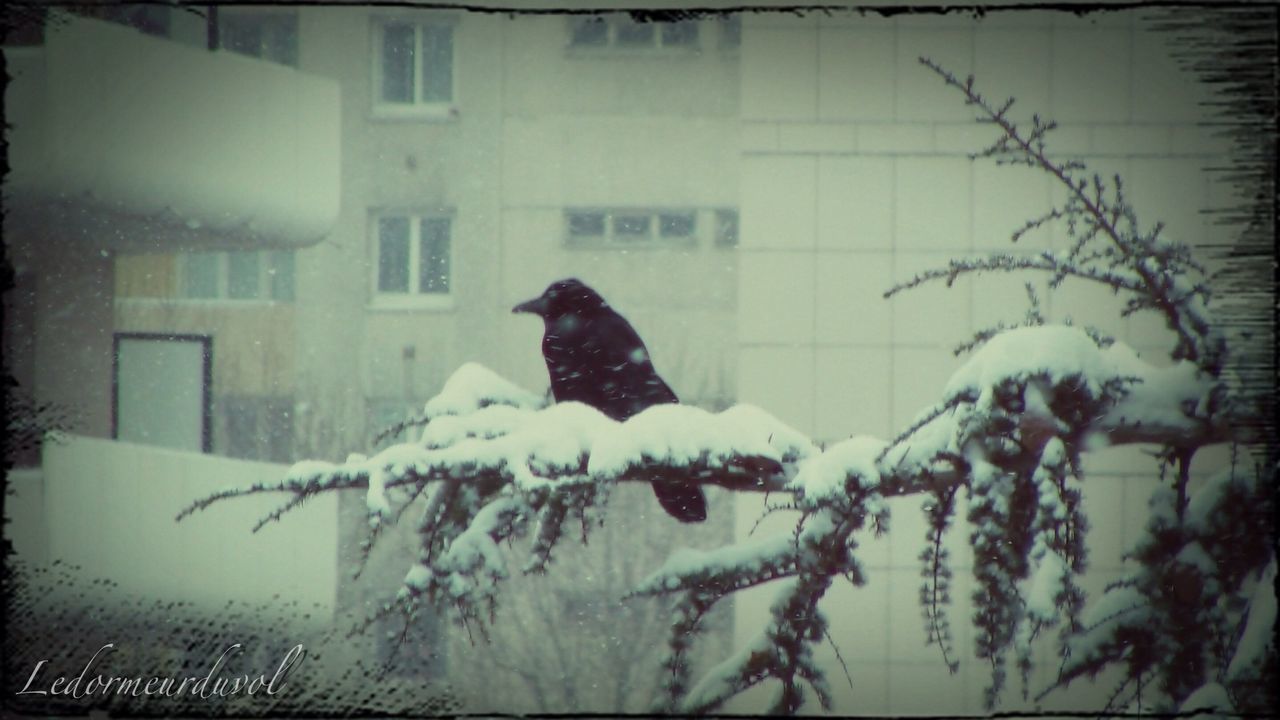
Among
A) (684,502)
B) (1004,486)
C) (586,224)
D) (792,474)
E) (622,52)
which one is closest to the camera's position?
(1004,486)

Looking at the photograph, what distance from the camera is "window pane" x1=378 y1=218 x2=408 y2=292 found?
1751 mm

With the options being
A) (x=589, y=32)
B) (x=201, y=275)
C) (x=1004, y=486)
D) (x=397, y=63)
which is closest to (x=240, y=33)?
(x=397, y=63)

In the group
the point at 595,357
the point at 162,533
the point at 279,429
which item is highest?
the point at 595,357

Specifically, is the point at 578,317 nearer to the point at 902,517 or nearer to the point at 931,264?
the point at 902,517

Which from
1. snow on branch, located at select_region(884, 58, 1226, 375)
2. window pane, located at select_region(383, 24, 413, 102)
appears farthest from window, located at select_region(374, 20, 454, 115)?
snow on branch, located at select_region(884, 58, 1226, 375)

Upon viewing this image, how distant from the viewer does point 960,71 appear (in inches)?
49.9

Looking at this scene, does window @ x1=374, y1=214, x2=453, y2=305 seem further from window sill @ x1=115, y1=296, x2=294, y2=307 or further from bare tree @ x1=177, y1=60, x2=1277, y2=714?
bare tree @ x1=177, y1=60, x2=1277, y2=714

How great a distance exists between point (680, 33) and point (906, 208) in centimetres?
51

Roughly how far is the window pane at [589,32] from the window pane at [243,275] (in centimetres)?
64

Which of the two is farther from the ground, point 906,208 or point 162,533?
point 906,208

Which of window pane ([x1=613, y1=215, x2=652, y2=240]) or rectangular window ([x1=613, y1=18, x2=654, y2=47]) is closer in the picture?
rectangular window ([x1=613, y1=18, x2=654, y2=47])

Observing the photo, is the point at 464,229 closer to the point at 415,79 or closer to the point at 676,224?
the point at 415,79

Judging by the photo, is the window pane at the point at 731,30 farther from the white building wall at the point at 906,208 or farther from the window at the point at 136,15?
the window at the point at 136,15

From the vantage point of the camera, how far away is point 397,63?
156 centimetres
